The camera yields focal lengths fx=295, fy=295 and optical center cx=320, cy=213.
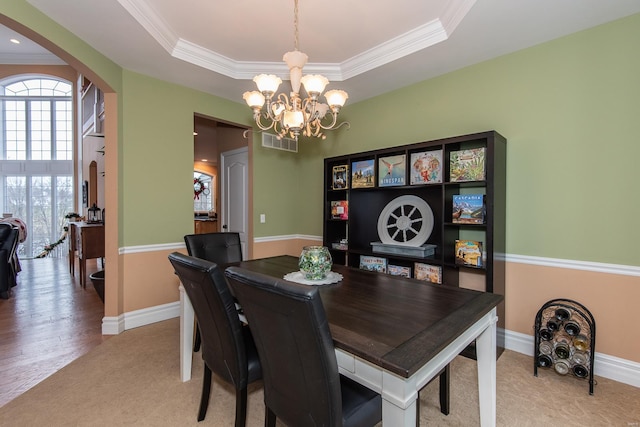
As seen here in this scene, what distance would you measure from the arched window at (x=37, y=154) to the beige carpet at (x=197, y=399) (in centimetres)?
748

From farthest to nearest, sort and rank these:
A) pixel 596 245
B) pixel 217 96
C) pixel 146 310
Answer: pixel 217 96 → pixel 146 310 → pixel 596 245

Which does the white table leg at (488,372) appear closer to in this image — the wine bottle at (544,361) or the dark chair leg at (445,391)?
the dark chair leg at (445,391)

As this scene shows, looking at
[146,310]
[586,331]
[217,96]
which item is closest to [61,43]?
[217,96]

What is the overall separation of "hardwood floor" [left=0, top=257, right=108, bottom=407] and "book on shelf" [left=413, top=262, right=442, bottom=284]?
3.05m

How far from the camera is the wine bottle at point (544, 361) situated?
7.20 feet

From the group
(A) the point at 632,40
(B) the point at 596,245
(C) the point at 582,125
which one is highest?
(A) the point at 632,40

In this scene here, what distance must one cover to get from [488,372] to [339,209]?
2290mm

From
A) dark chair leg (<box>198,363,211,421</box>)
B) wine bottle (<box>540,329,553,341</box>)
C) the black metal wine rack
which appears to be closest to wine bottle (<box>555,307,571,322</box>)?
the black metal wine rack

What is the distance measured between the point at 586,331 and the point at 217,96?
13.9 feet

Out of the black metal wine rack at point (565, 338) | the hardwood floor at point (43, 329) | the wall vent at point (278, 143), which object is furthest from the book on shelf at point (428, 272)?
the hardwood floor at point (43, 329)

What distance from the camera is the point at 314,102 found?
203 cm

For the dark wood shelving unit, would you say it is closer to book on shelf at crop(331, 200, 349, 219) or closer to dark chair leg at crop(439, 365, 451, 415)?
book on shelf at crop(331, 200, 349, 219)

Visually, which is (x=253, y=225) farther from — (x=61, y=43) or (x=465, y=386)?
(x=465, y=386)

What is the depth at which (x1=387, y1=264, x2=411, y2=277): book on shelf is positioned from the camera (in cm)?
300
